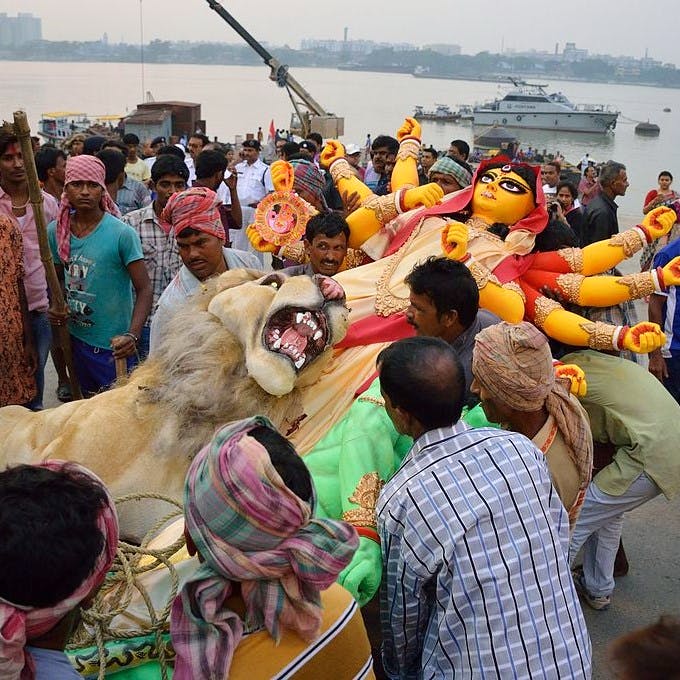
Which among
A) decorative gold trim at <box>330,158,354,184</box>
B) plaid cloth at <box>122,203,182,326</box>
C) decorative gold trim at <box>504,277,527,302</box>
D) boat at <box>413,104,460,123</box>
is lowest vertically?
boat at <box>413,104,460,123</box>

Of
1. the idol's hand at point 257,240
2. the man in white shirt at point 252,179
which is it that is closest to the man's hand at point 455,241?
the idol's hand at point 257,240

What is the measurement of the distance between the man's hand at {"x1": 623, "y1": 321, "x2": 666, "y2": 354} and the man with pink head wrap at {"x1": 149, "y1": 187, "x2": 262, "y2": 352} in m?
1.72

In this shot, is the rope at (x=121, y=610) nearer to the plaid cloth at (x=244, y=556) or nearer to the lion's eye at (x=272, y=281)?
the plaid cloth at (x=244, y=556)

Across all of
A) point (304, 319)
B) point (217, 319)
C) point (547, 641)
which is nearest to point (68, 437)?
point (217, 319)

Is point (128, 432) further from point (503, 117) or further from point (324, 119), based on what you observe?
point (503, 117)

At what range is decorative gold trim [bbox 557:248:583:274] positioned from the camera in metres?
3.69

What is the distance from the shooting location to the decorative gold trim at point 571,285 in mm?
3602

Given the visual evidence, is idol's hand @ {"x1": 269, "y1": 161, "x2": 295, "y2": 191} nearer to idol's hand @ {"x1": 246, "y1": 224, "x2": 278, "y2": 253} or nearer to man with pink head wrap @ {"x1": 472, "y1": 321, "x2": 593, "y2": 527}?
idol's hand @ {"x1": 246, "y1": 224, "x2": 278, "y2": 253}

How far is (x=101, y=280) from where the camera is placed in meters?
4.08

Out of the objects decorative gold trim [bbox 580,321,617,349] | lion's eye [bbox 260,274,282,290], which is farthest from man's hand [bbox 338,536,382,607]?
decorative gold trim [bbox 580,321,617,349]

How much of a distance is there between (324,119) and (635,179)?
1524 cm

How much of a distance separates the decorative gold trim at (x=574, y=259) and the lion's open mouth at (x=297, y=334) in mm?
1467

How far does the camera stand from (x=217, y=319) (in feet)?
9.47

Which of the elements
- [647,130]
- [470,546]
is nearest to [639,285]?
[470,546]
